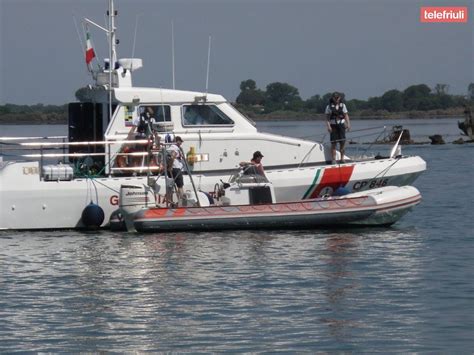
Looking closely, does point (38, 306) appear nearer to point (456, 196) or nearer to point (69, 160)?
point (69, 160)

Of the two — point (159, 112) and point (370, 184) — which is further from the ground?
point (159, 112)

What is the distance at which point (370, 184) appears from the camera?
2222 centimetres

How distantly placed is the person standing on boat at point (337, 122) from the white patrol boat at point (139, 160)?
254mm

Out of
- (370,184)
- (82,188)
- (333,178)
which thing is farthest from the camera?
(370,184)

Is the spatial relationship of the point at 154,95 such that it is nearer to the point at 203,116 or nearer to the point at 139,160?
the point at 203,116

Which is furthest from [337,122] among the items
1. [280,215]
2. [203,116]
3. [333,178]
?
[280,215]

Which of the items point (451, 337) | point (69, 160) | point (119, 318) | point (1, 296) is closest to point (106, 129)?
point (69, 160)

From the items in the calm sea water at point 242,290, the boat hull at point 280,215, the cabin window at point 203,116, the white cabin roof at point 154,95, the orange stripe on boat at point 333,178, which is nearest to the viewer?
the calm sea water at point 242,290

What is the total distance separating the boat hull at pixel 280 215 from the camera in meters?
20.4

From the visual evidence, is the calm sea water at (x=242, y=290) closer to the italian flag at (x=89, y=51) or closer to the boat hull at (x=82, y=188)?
the boat hull at (x=82, y=188)

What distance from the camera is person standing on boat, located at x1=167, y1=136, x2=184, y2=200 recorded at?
68.5 ft

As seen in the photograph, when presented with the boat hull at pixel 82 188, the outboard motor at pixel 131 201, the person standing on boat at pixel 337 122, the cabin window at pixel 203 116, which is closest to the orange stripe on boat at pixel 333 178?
the boat hull at pixel 82 188

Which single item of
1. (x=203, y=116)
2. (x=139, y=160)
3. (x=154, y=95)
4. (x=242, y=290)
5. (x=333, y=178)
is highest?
(x=154, y=95)

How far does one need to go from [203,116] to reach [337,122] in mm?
2530
